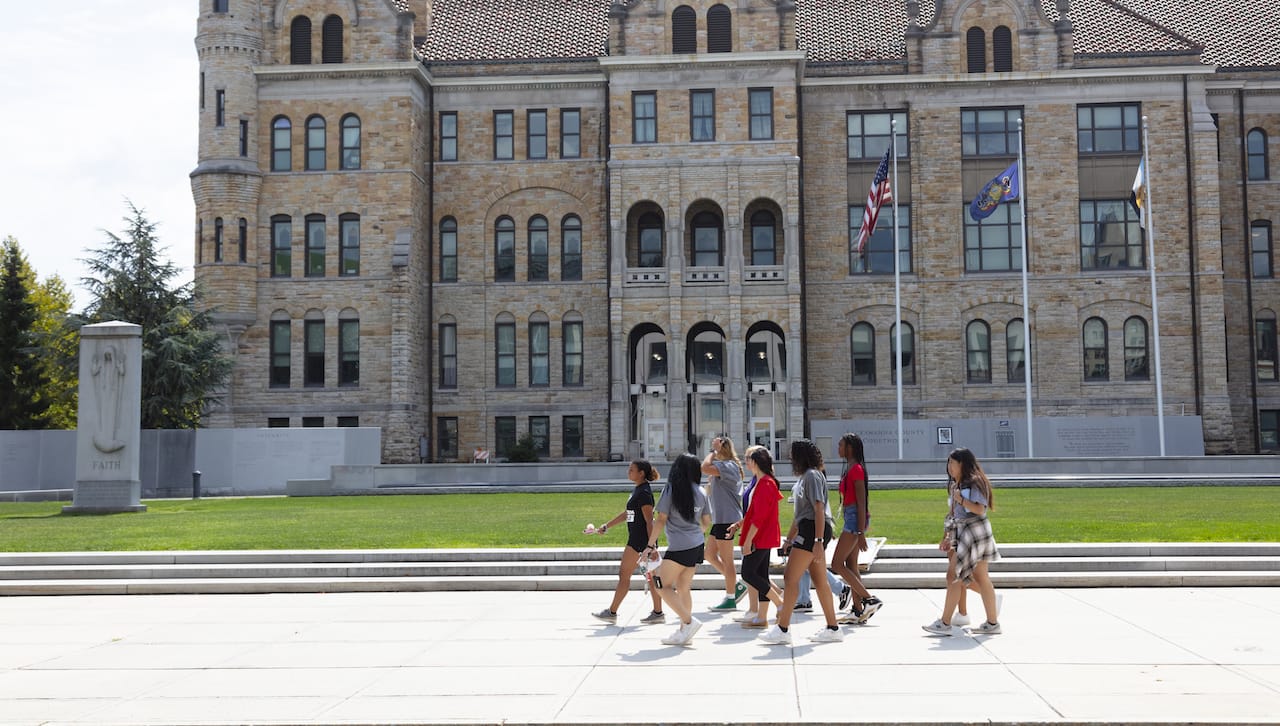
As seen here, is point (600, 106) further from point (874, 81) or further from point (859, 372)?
point (859, 372)

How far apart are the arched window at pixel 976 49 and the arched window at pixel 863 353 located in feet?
36.4

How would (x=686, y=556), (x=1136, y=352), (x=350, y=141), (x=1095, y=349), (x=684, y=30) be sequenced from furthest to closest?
(x=350, y=141) < (x=1095, y=349) < (x=1136, y=352) < (x=684, y=30) < (x=686, y=556)

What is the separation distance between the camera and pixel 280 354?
46938 mm

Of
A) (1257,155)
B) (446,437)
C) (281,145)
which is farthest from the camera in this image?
(1257,155)

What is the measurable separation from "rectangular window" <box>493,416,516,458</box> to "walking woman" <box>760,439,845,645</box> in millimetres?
36697

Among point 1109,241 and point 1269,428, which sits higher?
point 1109,241

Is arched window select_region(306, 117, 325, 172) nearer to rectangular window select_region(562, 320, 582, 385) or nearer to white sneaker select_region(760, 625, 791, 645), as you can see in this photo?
rectangular window select_region(562, 320, 582, 385)

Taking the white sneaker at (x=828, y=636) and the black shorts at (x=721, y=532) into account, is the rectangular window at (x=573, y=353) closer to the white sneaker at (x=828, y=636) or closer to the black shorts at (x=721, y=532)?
the black shorts at (x=721, y=532)

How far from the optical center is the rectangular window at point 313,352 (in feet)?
153

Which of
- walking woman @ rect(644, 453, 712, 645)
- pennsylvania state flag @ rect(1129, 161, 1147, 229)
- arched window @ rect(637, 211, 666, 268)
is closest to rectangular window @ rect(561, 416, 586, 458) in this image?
arched window @ rect(637, 211, 666, 268)

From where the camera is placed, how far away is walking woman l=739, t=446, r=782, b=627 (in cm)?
1157

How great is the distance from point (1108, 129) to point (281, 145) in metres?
32.6

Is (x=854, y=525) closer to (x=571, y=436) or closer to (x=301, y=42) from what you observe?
(x=571, y=436)

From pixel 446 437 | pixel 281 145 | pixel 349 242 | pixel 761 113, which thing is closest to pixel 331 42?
pixel 281 145
